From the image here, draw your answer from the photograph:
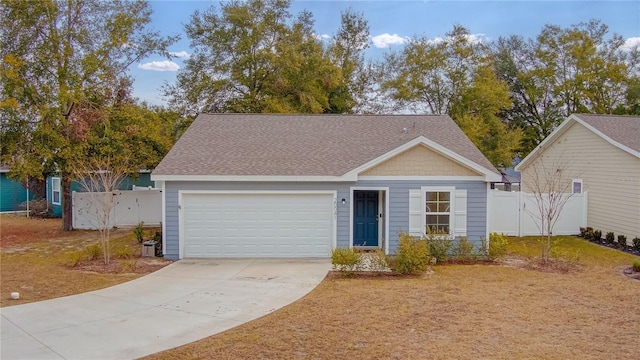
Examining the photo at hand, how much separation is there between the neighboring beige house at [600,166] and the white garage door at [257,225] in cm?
889

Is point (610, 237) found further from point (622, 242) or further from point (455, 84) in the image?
point (455, 84)

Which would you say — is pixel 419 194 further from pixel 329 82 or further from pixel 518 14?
pixel 329 82

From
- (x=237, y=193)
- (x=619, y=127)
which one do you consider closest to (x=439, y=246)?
(x=237, y=193)

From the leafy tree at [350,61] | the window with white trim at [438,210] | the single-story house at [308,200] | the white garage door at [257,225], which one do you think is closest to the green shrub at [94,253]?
the single-story house at [308,200]

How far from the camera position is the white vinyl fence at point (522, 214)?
18547 millimetres

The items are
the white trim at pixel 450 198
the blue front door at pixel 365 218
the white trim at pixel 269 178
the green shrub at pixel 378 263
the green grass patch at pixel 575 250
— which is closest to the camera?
the green shrub at pixel 378 263

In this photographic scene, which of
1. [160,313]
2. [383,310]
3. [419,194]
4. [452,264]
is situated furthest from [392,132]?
[160,313]

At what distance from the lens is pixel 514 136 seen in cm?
A: 3106

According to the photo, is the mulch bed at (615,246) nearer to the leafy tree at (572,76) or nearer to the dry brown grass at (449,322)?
the dry brown grass at (449,322)

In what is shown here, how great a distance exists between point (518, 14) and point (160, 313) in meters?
17.1

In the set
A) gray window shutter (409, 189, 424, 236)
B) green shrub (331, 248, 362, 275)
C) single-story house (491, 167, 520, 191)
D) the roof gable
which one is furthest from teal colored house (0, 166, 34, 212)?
single-story house (491, 167, 520, 191)

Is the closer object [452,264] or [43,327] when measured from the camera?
[43,327]

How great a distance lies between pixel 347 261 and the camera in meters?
11.8

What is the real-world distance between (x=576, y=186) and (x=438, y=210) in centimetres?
858
